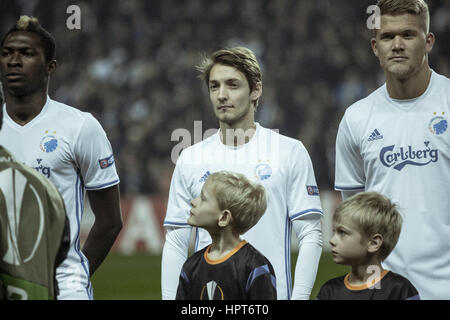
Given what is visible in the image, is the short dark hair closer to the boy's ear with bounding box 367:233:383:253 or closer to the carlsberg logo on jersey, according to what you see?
the carlsberg logo on jersey

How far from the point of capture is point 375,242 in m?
3.21

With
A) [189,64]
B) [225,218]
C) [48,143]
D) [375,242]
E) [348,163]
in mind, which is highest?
[189,64]

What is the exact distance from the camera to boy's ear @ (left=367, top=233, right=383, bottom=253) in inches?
126

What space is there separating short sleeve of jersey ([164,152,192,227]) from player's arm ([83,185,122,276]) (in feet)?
1.08

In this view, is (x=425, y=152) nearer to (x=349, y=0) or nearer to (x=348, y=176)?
(x=348, y=176)

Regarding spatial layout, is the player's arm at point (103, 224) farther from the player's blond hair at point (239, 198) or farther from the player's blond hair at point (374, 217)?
the player's blond hair at point (374, 217)

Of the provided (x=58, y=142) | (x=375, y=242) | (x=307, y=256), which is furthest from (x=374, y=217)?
(x=58, y=142)

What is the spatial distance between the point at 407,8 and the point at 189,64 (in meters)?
13.3

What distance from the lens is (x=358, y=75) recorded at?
1512cm

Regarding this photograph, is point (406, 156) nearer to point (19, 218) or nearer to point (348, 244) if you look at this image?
point (348, 244)

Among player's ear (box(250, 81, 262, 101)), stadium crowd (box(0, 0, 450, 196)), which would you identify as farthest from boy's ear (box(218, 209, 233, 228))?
stadium crowd (box(0, 0, 450, 196))

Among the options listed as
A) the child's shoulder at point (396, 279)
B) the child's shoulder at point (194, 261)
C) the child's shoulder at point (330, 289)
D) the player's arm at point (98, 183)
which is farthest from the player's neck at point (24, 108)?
the child's shoulder at point (396, 279)

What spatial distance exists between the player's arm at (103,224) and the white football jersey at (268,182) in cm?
33
